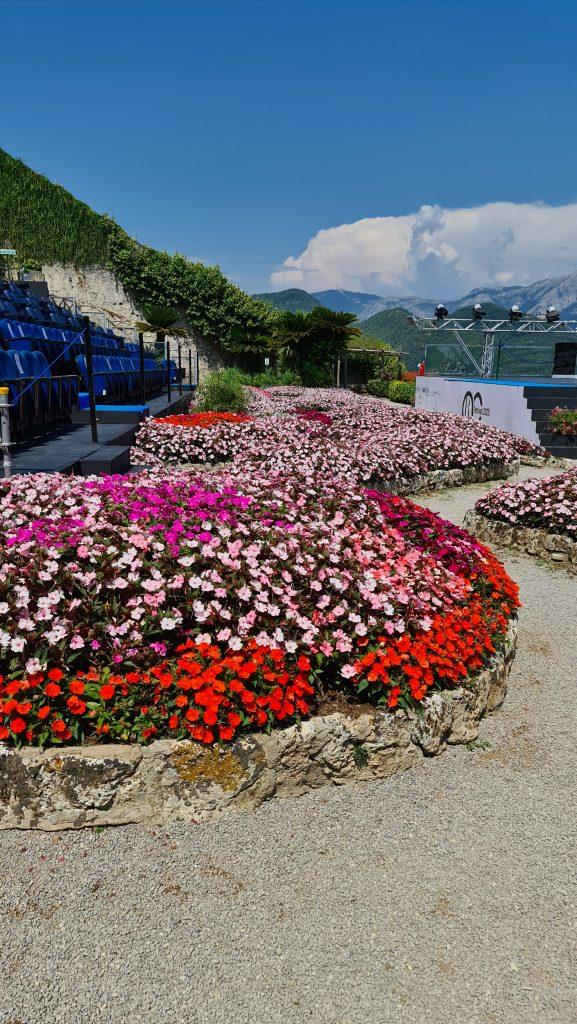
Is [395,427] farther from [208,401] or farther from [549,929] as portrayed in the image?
[549,929]

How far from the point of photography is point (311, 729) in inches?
130

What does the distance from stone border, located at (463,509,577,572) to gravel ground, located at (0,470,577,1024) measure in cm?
455

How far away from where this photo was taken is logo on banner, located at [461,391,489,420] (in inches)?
826

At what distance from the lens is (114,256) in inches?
1432

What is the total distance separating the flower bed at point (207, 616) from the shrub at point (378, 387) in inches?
1372

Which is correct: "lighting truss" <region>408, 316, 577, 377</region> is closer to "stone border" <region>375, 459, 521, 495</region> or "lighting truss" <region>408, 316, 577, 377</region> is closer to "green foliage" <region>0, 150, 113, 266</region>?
"stone border" <region>375, 459, 521, 495</region>

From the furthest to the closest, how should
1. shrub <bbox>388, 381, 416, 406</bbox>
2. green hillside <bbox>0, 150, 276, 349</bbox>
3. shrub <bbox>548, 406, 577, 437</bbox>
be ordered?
shrub <bbox>388, 381, 416, 406</bbox> < green hillside <bbox>0, 150, 276, 349</bbox> < shrub <bbox>548, 406, 577, 437</bbox>

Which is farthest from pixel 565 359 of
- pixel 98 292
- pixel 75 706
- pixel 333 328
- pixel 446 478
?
pixel 75 706

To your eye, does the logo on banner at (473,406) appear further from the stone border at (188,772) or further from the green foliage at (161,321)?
the green foliage at (161,321)

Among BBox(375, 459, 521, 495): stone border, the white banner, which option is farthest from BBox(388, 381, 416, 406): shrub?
BBox(375, 459, 521, 495): stone border

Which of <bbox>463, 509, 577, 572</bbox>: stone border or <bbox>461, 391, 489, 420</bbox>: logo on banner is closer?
<bbox>463, 509, 577, 572</bbox>: stone border

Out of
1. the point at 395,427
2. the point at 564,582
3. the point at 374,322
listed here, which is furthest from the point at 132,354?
the point at 374,322

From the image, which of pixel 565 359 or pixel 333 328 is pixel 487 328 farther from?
pixel 333 328

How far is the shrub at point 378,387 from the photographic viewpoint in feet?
127
